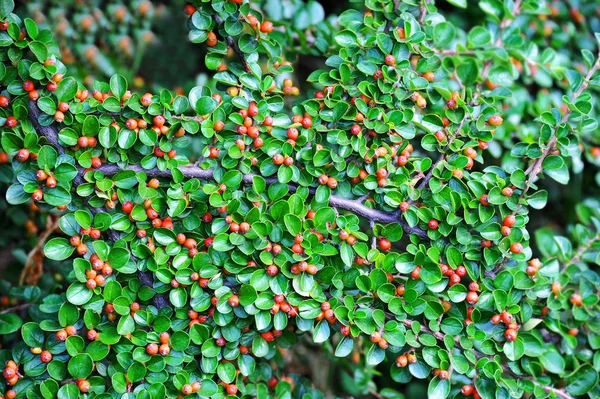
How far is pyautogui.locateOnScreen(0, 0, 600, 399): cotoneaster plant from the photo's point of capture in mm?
1358

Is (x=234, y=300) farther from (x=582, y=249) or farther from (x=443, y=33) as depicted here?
(x=582, y=249)

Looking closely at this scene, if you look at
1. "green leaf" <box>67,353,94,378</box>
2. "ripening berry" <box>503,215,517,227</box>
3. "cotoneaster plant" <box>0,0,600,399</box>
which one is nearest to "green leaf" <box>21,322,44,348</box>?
"cotoneaster plant" <box>0,0,600,399</box>

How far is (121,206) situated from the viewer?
145 cm

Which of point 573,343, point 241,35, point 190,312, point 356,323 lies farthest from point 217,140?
point 573,343

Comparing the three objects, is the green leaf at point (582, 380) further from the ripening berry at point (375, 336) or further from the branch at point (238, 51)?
the branch at point (238, 51)

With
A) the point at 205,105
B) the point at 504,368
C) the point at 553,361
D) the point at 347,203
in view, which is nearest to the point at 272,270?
the point at 347,203

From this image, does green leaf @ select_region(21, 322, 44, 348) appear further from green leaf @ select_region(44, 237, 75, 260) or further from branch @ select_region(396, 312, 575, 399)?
branch @ select_region(396, 312, 575, 399)

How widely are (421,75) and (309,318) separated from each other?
0.66 m

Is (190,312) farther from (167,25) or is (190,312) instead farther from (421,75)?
(167,25)

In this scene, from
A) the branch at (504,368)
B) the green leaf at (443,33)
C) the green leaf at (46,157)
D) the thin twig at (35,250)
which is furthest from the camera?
the thin twig at (35,250)

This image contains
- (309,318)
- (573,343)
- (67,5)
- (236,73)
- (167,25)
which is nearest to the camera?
(309,318)

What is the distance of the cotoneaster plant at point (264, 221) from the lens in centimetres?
136

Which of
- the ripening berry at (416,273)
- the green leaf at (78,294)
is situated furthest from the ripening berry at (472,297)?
the green leaf at (78,294)

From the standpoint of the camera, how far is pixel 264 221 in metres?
1.37
